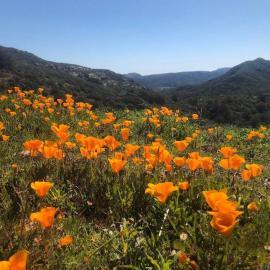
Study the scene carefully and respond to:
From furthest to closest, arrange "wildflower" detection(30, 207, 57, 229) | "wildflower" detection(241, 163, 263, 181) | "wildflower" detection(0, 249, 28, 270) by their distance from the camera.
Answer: "wildflower" detection(241, 163, 263, 181), "wildflower" detection(30, 207, 57, 229), "wildflower" detection(0, 249, 28, 270)

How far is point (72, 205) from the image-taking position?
412cm

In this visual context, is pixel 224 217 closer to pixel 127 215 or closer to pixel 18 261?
pixel 18 261

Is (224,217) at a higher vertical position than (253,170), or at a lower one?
higher

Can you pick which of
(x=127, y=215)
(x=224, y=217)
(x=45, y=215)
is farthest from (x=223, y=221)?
(x=127, y=215)

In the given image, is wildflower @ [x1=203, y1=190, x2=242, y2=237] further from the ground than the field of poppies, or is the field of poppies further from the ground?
wildflower @ [x1=203, y1=190, x2=242, y2=237]

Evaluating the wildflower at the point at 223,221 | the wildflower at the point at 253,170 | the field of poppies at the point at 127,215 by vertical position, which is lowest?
the field of poppies at the point at 127,215

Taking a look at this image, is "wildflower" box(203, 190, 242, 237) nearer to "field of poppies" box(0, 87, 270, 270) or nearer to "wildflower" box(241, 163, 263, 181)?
"field of poppies" box(0, 87, 270, 270)

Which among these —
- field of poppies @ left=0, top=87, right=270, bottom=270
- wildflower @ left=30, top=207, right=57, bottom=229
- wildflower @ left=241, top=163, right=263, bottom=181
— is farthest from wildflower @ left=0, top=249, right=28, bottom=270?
wildflower @ left=241, top=163, right=263, bottom=181

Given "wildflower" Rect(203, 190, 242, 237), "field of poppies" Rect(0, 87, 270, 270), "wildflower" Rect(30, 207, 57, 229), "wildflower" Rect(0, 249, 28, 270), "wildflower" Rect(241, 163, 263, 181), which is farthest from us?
"wildflower" Rect(241, 163, 263, 181)

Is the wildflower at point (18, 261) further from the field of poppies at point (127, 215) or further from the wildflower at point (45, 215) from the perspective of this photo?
the wildflower at point (45, 215)

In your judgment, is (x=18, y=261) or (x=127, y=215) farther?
(x=127, y=215)

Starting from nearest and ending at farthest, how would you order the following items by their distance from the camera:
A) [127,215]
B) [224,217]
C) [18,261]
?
[18,261]
[224,217]
[127,215]

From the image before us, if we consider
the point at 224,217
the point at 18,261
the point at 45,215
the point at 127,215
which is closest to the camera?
the point at 18,261

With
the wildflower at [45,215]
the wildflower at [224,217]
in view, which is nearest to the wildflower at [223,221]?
the wildflower at [224,217]
